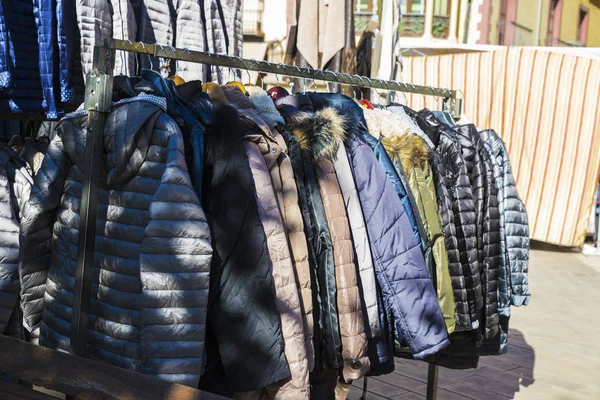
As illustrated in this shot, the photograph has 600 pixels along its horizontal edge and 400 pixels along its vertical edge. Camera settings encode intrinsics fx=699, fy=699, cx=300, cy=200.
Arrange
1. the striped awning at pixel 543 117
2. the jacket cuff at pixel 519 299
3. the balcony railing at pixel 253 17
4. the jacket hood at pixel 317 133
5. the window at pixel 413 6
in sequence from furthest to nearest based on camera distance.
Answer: the window at pixel 413 6 < the balcony railing at pixel 253 17 < the striped awning at pixel 543 117 < the jacket cuff at pixel 519 299 < the jacket hood at pixel 317 133

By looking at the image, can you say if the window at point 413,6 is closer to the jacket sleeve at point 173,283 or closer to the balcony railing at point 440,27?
the balcony railing at point 440,27

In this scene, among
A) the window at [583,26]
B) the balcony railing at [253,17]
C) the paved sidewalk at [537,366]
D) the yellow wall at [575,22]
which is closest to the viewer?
the paved sidewalk at [537,366]

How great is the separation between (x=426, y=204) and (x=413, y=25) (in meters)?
17.7

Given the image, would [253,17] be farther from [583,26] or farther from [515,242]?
[583,26]

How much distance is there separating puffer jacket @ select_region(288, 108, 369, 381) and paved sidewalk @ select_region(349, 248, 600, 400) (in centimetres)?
193

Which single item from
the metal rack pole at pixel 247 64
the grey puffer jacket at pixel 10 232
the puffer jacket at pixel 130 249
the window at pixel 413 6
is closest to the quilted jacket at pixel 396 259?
the metal rack pole at pixel 247 64

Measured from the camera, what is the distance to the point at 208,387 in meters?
2.46

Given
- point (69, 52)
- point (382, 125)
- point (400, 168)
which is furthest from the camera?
point (69, 52)

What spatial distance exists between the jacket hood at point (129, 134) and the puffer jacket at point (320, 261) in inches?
22.9

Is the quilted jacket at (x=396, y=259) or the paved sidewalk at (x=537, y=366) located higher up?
the quilted jacket at (x=396, y=259)

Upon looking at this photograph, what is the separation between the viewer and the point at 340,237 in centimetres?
269

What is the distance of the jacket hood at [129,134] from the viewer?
229 centimetres

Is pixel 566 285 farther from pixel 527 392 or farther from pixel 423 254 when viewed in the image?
pixel 423 254

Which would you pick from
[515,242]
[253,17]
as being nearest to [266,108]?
[515,242]
